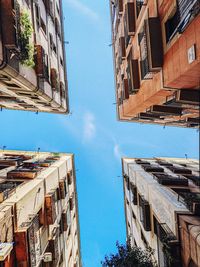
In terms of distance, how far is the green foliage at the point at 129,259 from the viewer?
14.2m

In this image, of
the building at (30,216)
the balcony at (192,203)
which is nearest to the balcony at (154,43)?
the balcony at (192,203)

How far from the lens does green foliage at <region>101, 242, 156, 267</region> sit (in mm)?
14206

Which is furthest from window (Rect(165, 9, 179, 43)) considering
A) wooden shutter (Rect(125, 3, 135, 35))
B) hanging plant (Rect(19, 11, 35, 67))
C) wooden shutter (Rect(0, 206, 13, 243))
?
wooden shutter (Rect(0, 206, 13, 243))

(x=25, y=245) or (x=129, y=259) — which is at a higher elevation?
(x=25, y=245)

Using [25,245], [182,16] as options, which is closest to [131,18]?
[182,16]

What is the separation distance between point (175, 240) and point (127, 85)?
11094 millimetres

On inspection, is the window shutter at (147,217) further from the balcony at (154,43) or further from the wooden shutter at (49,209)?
the balcony at (154,43)

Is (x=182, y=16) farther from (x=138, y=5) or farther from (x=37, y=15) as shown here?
(x=37, y=15)

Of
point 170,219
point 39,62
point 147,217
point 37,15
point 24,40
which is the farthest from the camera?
point 147,217

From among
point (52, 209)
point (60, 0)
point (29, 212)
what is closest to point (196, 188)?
point (52, 209)

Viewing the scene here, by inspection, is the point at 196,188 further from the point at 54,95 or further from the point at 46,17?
the point at 46,17

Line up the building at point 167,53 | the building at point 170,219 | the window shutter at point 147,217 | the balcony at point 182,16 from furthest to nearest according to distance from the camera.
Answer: the window shutter at point 147,217, the building at point 170,219, the building at point 167,53, the balcony at point 182,16

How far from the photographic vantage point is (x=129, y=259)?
48.1 ft

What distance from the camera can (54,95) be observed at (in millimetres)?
19609
